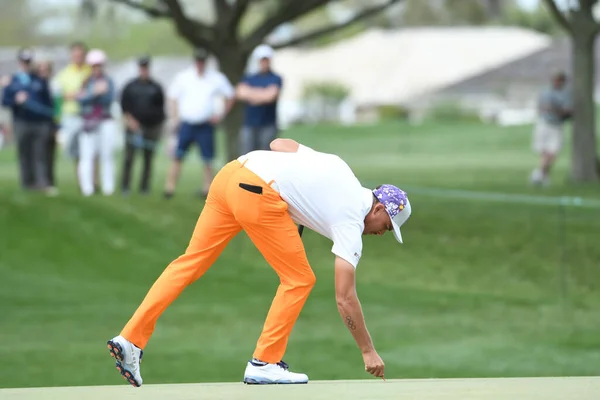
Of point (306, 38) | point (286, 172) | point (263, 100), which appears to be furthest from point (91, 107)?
point (286, 172)

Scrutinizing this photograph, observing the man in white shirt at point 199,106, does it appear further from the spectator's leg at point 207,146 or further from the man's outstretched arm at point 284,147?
the man's outstretched arm at point 284,147

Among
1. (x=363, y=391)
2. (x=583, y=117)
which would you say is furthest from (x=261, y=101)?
(x=363, y=391)

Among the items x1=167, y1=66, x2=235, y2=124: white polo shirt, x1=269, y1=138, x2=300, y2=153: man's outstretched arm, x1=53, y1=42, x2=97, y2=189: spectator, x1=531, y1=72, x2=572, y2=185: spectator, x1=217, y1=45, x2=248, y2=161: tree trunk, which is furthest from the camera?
x1=531, y1=72, x2=572, y2=185: spectator

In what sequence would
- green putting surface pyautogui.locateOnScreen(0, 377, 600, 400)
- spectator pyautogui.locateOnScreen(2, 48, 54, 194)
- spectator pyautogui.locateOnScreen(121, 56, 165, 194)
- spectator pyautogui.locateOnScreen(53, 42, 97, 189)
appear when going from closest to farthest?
green putting surface pyautogui.locateOnScreen(0, 377, 600, 400) → spectator pyautogui.locateOnScreen(2, 48, 54, 194) → spectator pyautogui.locateOnScreen(121, 56, 165, 194) → spectator pyautogui.locateOnScreen(53, 42, 97, 189)

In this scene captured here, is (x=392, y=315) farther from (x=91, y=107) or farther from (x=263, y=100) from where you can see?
(x=91, y=107)

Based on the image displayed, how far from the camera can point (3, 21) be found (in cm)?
13275

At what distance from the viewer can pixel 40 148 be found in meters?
20.8

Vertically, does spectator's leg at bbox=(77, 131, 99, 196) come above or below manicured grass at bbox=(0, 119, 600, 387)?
above

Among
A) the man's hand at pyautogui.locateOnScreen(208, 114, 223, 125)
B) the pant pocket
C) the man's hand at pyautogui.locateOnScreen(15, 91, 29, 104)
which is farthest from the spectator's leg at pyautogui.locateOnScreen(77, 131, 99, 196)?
the pant pocket

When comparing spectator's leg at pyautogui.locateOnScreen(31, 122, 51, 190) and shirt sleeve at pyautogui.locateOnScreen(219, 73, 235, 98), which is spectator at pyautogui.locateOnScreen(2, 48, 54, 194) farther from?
shirt sleeve at pyautogui.locateOnScreen(219, 73, 235, 98)

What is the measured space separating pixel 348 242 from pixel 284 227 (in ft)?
1.47

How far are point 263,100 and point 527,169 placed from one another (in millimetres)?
17509

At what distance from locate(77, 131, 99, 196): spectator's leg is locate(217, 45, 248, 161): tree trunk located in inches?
126

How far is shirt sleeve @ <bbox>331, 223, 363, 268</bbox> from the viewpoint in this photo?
26.4ft
